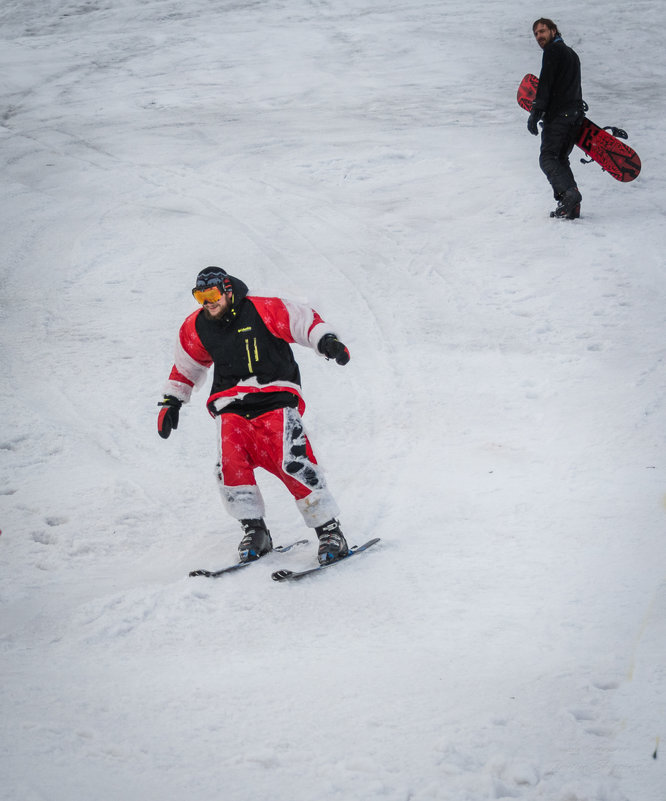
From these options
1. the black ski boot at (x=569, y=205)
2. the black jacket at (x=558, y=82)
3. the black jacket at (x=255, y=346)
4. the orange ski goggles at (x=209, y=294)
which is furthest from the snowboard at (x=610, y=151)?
the orange ski goggles at (x=209, y=294)

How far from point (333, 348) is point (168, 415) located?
3.60ft

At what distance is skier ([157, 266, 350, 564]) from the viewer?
4.31m

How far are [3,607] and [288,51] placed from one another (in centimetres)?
1583

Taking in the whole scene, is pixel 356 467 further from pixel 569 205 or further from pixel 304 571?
pixel 569 205

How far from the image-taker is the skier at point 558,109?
7.90 metres

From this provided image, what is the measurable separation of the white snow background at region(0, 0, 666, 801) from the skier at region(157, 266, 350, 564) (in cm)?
33

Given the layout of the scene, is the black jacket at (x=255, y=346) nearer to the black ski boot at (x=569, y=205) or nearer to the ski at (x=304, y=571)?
the ski at (x=304, y=571)

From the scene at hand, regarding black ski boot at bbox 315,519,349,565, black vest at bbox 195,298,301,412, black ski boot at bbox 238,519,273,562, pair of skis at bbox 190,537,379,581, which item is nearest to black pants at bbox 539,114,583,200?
black vest at bbox 195,298,301,412

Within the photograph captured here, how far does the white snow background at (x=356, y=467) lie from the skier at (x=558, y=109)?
0.47 meters

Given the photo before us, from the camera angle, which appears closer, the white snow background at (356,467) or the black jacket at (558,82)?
the white snow background at (356,467)

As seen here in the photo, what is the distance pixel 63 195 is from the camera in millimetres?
10547

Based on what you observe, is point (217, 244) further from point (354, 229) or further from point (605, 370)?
point (605, 370)

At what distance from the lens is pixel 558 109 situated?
8219 millimetres

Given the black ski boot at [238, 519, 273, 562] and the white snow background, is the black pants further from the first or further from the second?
the black ski boot at [238, 519, 273, 562]
